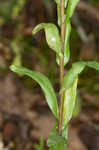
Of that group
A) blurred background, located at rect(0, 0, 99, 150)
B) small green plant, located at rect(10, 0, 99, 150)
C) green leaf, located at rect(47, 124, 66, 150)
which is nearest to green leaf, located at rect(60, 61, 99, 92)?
small green plant, located at rect(10, 0, 99, 150)

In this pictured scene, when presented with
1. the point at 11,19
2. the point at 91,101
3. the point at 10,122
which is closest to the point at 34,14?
the point at 11,19

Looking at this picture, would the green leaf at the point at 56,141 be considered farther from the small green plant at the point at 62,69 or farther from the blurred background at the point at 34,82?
the blurred background at the point at 34,82

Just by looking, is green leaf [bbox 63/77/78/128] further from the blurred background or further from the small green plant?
the blurred background

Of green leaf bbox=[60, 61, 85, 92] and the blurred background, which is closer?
green leaf bbox=[60, 61, 85, 92]

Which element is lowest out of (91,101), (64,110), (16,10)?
(91,101)

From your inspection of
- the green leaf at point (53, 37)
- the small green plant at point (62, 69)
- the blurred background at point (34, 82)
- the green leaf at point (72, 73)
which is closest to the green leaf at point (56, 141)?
the small green plant at point (62, 69)

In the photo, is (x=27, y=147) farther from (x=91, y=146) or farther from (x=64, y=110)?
(x=64, y=110)
